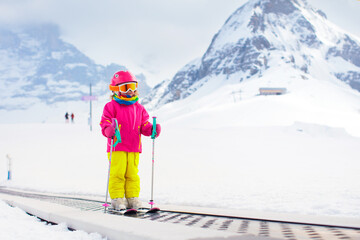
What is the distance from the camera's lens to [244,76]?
18912cm

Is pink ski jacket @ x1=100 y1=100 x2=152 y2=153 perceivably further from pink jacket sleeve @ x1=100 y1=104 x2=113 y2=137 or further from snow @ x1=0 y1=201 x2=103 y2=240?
snow @ x1=0 y1=201 x2=103 y2=240

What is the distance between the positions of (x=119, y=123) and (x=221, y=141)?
1547cm

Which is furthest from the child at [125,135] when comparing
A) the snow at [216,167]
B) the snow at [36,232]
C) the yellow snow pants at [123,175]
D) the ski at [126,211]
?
the snow at [216,167]

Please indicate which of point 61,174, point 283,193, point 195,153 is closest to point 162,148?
point 195,153

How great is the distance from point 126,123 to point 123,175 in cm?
70

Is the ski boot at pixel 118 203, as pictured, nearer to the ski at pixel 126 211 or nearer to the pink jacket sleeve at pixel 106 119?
the ski at pixel 126 211

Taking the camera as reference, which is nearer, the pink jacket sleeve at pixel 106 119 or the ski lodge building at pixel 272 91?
the pink jacket sleeve at pixel 106 119

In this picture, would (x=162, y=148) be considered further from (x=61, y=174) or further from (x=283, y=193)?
(x=283, y=193)

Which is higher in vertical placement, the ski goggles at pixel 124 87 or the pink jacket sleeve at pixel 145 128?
the ski goggles at pixel 124 87

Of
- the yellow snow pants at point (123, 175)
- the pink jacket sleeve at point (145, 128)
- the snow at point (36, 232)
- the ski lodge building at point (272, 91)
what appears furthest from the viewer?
the ski lodge building at point (272, 91)

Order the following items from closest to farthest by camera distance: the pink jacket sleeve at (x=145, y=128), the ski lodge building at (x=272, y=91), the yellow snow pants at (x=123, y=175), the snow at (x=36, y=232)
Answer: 1. the snow at (x=36, y=232)
2. the yellow snow pants at (x=123, y=175)
3. the pink jacket sleeve at (x=145, y=128)
4. the ski lodge building at (x=272, y=91)

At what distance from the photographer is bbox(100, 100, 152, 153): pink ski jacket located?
446cm

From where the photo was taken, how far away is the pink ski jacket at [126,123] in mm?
4457

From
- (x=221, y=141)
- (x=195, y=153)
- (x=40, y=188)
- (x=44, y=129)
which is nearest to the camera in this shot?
(x=40, y=188)
